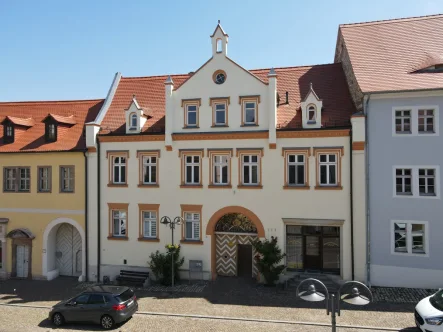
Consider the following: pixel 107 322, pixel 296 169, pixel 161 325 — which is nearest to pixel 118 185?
pixel 107 322

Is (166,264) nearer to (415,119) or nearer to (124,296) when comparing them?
(124,296)

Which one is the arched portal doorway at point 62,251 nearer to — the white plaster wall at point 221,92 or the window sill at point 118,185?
the window sill at point 118,185

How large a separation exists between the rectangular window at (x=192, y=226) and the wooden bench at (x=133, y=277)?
2999 millimetres

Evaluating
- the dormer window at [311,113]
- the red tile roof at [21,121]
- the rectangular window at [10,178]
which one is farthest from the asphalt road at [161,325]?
the red tile roof at [21,121]

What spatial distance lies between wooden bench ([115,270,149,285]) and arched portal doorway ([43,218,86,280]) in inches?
118

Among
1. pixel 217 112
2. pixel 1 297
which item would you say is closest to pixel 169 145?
pixel 217 112

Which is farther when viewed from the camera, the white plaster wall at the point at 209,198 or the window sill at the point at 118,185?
the window sill at the point at 118,185

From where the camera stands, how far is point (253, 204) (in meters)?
18.8

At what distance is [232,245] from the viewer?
64.7 feet

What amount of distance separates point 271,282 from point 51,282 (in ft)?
40.7

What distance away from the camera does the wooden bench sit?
63.3ft

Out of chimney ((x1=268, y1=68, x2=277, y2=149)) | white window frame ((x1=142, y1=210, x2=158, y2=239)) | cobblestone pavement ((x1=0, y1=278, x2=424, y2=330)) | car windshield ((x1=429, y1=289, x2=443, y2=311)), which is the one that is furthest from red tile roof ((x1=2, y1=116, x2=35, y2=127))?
car windshield ((x1=429, y1=289, x2=443, y2=311))

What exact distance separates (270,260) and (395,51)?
13.2 m

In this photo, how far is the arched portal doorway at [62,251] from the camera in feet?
69.1
